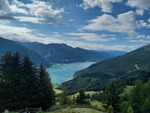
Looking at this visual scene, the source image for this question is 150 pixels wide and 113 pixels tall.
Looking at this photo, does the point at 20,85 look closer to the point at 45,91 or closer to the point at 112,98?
the point at 45,91

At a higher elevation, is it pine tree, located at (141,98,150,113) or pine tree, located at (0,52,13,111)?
pine tree, located at (0,52,13,111)

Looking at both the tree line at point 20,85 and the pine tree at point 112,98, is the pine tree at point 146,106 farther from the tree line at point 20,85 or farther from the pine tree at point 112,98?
the tree line at point 20,85

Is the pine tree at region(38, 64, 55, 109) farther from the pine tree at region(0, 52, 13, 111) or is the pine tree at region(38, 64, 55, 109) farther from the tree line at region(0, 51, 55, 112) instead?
the pine tree at region(0, 52, 13, 111)

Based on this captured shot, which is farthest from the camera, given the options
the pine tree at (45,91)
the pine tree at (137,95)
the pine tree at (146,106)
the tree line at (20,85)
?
the pine tree at (137,95)

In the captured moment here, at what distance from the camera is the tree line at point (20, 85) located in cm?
5697

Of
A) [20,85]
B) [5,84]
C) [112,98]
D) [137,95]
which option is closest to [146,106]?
[137,95]

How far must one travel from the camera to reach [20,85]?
58219 millimetres

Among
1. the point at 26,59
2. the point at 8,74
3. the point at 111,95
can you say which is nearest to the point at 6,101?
the point at 8,74

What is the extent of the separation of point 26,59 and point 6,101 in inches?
406

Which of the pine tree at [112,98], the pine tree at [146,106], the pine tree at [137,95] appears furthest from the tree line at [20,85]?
the pine tree at [146,106]

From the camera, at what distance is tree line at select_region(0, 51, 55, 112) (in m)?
57.0

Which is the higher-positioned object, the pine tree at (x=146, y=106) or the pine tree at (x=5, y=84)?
the pine tree at (x=5, y=84)

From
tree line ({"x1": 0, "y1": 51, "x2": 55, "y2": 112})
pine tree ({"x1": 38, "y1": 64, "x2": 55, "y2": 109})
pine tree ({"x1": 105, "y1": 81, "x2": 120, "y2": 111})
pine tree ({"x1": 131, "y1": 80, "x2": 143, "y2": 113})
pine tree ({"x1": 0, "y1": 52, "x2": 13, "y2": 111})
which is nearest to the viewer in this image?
pine tree ({"x1": 0, "y1": 52, "x2": 13, "y2": 111})

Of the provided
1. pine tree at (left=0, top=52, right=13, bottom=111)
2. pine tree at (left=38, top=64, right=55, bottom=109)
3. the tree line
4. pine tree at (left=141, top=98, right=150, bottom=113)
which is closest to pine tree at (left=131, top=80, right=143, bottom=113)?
pine tree at (left=141, top=98, right=150, bottom=113)
